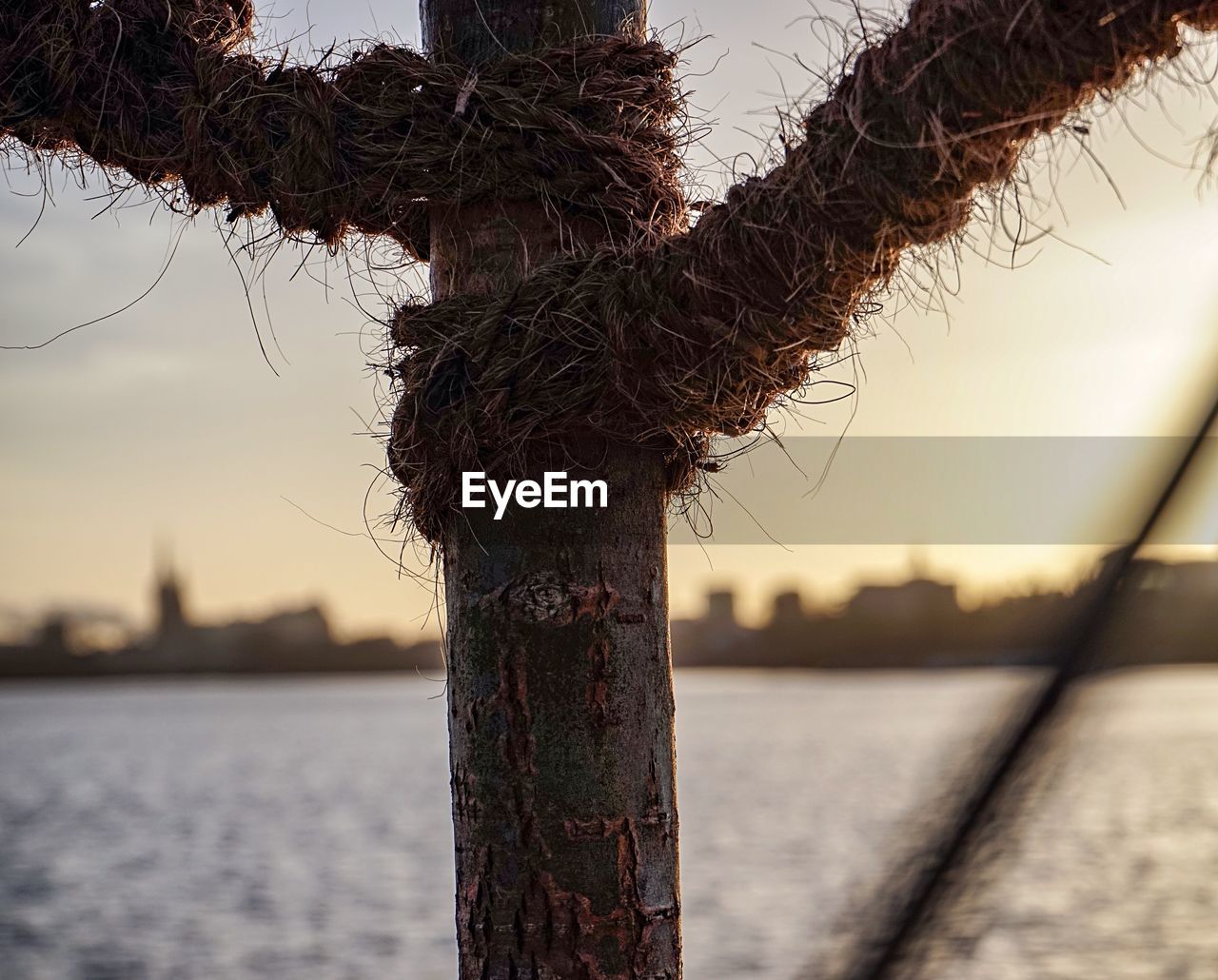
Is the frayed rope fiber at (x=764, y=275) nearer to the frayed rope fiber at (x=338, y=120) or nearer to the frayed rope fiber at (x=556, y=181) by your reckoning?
the frayed rope fiber at (x=556, y=181)

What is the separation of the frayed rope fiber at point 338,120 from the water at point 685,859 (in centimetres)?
131

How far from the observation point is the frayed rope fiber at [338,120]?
5.50ft

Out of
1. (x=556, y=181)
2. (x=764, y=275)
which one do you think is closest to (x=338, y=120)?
(x=556, y=181)

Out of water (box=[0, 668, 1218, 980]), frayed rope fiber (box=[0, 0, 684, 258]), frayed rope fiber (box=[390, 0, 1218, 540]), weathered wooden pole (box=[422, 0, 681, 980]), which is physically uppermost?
frayed rope fiber (box=[0, 0, 684, 258])

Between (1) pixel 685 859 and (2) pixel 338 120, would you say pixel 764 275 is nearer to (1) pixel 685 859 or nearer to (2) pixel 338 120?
(2) pixel 338 120

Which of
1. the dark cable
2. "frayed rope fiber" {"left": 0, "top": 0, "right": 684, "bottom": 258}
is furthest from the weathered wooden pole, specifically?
the dark cable

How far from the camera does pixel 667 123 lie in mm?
1803

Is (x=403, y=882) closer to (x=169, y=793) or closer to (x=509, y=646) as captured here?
(x=169, y=793)

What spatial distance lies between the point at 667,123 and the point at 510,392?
53 centimetres

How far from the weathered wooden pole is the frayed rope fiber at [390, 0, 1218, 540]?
6cm

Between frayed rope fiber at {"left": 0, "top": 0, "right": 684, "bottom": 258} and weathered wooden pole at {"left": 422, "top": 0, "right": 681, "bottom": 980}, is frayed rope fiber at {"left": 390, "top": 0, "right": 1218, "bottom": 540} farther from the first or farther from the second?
frayed rope fiber at {"left": 0, "top": 0, "right": 684, "bottom": 258}

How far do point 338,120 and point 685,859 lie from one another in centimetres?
2843

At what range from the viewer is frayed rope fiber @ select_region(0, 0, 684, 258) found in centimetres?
168

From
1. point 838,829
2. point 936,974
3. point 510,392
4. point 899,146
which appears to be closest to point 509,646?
point 510,392
